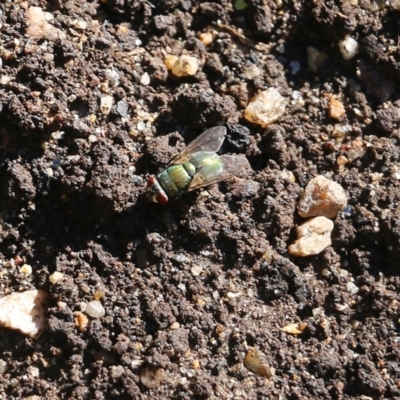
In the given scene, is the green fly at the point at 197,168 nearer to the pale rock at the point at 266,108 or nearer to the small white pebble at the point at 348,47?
the pale rock at the point at 266,108

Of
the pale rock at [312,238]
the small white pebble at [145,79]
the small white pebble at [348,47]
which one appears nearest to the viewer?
the pale rock at [312,238]

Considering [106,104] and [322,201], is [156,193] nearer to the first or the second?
[106,104]

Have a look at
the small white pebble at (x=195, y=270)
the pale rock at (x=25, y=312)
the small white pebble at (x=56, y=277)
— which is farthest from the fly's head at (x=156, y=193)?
the pale rock at (x=25, y=312)

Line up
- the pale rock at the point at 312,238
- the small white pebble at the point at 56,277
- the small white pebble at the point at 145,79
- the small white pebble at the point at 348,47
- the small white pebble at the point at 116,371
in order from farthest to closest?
the small white pebble at the point at 348,47 < the small white pebble at the point at 145,79 < the pale rock at the point at 312,238 < the small white pebble at the point at 56,277 < the small white pebble at the point at 116,371

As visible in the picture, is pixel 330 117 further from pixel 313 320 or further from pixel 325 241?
pixel 313 320

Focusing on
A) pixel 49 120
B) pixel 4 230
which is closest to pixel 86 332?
pixel 4 230

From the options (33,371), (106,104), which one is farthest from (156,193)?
(33,371)
